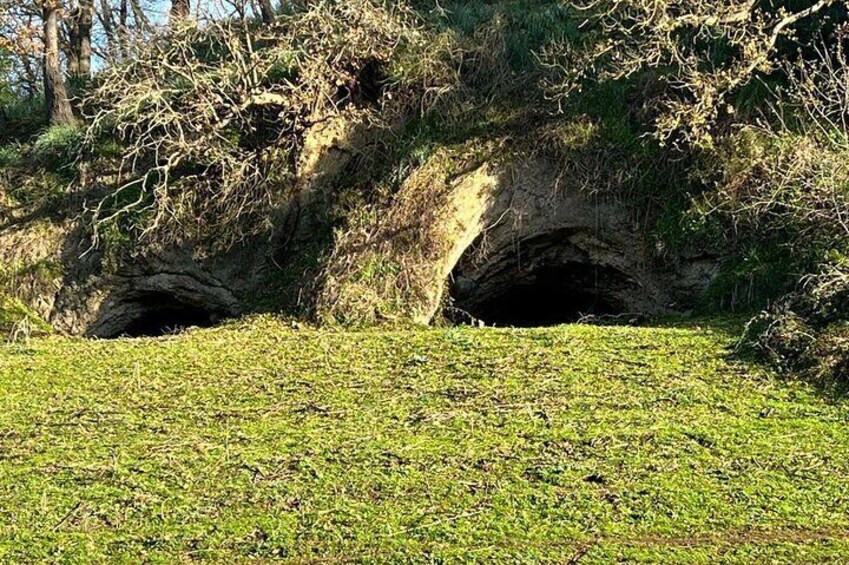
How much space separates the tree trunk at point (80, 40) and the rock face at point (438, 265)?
5.75 metres

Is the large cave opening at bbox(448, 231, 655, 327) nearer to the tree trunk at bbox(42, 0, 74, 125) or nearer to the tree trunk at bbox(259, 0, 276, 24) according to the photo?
the tree trunk at bbox(259, 0, 276, 24)

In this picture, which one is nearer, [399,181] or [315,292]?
[315,292]

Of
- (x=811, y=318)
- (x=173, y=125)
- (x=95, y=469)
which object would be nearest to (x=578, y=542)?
(x=95, y=469)

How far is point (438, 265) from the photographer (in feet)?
31.4

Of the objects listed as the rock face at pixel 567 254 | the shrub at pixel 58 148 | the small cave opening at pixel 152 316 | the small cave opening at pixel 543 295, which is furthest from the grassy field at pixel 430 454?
the shrub at pixel 58 148

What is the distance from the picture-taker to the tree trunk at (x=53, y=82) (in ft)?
44.4

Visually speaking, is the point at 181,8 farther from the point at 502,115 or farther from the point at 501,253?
the point at 501,253

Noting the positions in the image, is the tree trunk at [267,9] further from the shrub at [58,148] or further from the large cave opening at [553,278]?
the large cave opening at [553,278]

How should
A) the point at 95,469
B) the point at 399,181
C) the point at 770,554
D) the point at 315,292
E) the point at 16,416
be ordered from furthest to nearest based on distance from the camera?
the point at 399,181, the point at 315,292, the point at 16,416, the point at 95,469, the point at 770,554

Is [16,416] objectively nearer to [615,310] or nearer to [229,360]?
[229,360]

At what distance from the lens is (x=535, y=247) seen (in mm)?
10266

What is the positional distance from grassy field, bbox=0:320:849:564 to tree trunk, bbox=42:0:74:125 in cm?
678

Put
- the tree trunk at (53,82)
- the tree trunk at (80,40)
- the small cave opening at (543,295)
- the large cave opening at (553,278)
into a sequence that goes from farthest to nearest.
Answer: the tree trunk at (80,40) → the tree trunk at (53,82) → the small cave opening at (543,295) → the large cave opening at (553,278)

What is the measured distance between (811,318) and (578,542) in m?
3.65
